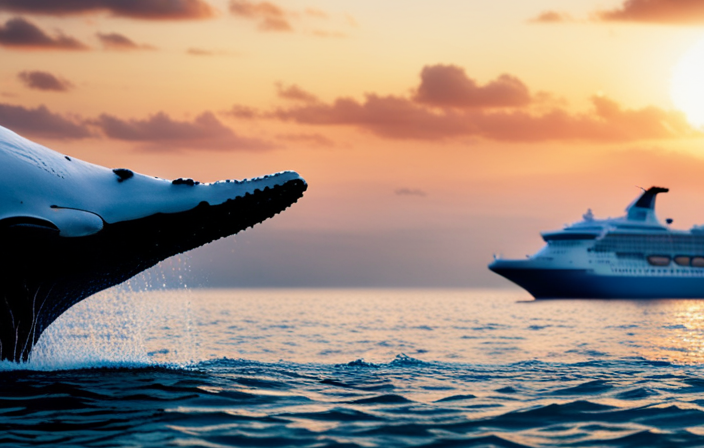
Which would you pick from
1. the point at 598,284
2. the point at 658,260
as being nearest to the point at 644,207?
the point at 658,260

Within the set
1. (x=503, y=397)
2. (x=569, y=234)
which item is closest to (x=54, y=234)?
(x=503, y=397)

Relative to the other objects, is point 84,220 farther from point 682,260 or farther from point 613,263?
point 682,260

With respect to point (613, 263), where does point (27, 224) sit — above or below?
below

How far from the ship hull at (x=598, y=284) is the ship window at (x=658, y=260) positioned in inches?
83.7

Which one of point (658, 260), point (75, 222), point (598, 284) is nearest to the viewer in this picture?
point (75, 222)

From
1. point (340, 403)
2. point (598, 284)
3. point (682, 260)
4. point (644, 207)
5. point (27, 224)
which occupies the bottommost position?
point (340, 403)

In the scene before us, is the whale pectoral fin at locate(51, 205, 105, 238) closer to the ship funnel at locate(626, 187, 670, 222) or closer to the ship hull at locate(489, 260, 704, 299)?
the ship hull at locate(489, 260, 704, 299)

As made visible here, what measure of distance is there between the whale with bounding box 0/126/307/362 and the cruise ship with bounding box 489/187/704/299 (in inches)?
3165

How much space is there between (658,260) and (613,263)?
21.4ft

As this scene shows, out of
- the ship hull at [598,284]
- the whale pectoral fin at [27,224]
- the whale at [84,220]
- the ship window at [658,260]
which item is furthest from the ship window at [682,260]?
the whale pectoral fin at [27,224]

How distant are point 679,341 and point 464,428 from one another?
20031 millimetres

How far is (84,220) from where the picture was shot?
9008 mm

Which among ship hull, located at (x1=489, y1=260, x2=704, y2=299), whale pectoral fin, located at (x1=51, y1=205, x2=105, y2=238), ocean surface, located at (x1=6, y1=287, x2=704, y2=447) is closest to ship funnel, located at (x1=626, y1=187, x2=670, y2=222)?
ship hull, located at (x1=489, y1=260, x2=704, y2=299)

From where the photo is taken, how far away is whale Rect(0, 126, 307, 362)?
8719 mm
